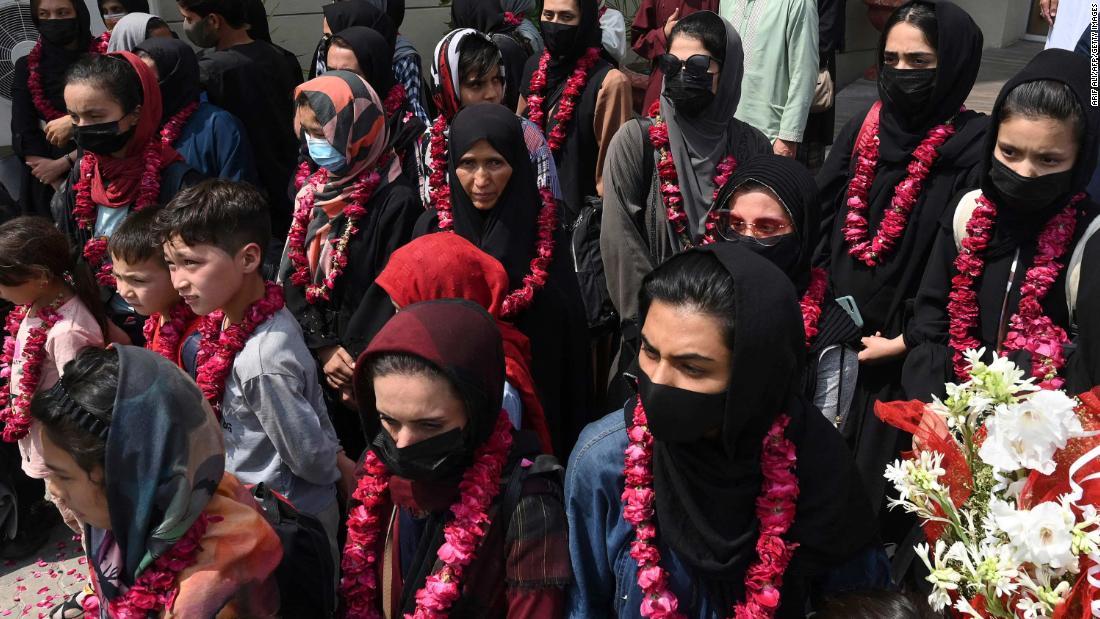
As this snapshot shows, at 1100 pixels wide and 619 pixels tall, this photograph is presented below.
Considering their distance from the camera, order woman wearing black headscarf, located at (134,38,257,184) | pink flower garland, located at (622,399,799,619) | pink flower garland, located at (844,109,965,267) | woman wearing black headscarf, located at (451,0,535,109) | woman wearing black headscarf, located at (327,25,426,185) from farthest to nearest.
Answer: woman wearing black headscarf, located at (451,0,535,109)
woman wearing black headscarf, located at (327,25,426,185)
woman wearing black headscarf, located at (134,38,257,184)
pink flower garland, located at (844,109,965,267)
pink flower garland, located at (622,399,799,619)

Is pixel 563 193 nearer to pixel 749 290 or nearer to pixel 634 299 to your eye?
pixel 634 299

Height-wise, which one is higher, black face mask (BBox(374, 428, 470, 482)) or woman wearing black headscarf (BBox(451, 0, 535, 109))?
woman wearing black headscarf (BBox(451, 0, 535, 109))

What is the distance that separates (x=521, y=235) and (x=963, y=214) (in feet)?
5.38

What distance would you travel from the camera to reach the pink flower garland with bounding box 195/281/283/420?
→ 10.3 ft

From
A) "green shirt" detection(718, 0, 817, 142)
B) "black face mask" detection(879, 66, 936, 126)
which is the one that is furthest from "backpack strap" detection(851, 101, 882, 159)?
"green shirt" detection(718, 0, 817, 142)

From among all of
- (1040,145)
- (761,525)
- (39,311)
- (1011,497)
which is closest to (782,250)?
(1040,145)

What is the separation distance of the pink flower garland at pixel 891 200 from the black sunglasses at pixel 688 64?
0.74m

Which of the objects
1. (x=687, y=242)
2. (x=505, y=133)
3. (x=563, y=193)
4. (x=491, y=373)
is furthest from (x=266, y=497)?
(x=563, y=193)

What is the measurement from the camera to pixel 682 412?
2.09m

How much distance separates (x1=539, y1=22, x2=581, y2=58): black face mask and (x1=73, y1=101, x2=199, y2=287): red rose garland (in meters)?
2.01

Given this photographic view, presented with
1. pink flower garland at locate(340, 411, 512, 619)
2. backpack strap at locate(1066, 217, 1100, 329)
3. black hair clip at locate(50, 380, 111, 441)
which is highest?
black hair clip at locate(50, 380, 111, 441)

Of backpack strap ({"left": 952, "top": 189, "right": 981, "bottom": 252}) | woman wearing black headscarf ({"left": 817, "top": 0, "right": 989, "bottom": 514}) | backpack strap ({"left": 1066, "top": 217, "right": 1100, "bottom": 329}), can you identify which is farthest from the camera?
woman wearing black headscarf ({"left": 817, "top": 0, "right": 989, "bottom": 514})

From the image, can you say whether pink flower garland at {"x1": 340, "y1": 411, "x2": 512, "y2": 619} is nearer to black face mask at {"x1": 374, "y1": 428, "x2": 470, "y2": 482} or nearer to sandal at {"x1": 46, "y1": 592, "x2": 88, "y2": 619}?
black face mask at {"x1": 374, "y1": 428, "x2": 470, "y2": 482}

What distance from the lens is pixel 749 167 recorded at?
11.3ft
